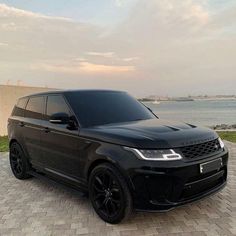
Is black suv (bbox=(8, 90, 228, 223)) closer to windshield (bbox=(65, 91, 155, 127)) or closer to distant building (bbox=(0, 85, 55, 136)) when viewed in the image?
windshield (bbox=(65, 91, 155, 127))

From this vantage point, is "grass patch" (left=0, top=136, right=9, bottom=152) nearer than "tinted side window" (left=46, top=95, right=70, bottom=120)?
No

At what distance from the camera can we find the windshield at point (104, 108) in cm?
464

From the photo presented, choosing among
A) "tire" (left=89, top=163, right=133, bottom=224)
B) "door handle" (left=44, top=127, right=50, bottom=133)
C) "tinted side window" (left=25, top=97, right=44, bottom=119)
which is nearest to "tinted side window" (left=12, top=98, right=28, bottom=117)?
"tinted side window" (left=25, top=97, right=44, bottom=119)

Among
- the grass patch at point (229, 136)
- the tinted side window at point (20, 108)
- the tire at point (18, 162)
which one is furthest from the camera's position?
the grass patch at point (229, 136)

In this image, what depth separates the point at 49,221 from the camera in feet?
13.8

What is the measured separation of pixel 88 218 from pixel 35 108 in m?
2.46

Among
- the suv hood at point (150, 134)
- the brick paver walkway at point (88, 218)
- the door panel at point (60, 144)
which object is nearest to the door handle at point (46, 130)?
the door panel at point (60, 144)

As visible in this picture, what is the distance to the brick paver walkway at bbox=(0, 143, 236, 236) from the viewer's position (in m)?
3.84

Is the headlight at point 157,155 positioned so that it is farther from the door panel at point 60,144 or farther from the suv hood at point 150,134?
the door panel at point 60,144

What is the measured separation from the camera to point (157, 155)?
362 centimetres

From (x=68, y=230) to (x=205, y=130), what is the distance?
226 cm

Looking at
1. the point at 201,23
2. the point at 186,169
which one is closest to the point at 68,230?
the point at 186,169

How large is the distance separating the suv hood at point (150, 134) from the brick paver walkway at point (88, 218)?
3.50ft

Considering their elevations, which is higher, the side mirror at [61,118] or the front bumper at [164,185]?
the side mirror at [61,118]
